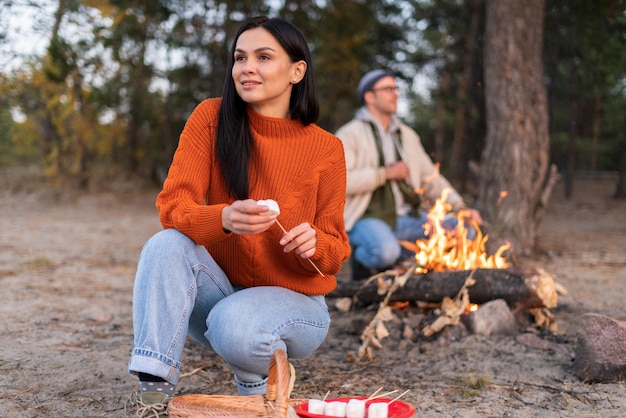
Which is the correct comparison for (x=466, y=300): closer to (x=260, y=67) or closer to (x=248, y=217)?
(x=260, y=67)

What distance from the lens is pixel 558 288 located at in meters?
4.73

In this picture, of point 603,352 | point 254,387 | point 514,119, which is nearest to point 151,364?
point 254,387

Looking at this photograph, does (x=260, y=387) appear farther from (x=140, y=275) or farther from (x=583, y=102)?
(x=583, y=102)

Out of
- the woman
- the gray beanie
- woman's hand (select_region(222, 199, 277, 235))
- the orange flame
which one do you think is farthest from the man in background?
woman's hand (select_region(222, 199, 277, 235))

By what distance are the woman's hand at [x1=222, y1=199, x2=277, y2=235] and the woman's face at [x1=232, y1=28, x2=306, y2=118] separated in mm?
580

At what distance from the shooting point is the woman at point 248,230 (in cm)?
210

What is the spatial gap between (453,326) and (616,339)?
999 mm

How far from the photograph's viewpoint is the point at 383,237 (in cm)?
460

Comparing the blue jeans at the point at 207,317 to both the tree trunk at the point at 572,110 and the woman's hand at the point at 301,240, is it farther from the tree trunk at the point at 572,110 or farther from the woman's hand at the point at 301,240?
the tree trunk at the point at 572,110

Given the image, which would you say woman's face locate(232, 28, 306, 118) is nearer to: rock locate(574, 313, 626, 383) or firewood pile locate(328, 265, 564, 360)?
firewood pile locate(328, 265, 564, 360)

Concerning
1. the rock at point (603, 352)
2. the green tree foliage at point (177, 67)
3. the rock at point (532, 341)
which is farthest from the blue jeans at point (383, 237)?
the green tree foliage at point (177, 67)

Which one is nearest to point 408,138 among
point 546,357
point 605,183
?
point 546,357

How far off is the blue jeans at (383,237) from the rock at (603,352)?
172cm

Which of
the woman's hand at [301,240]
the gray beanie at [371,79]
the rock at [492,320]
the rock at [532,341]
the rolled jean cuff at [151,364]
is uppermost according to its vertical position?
the gray beanie at [371,79]
